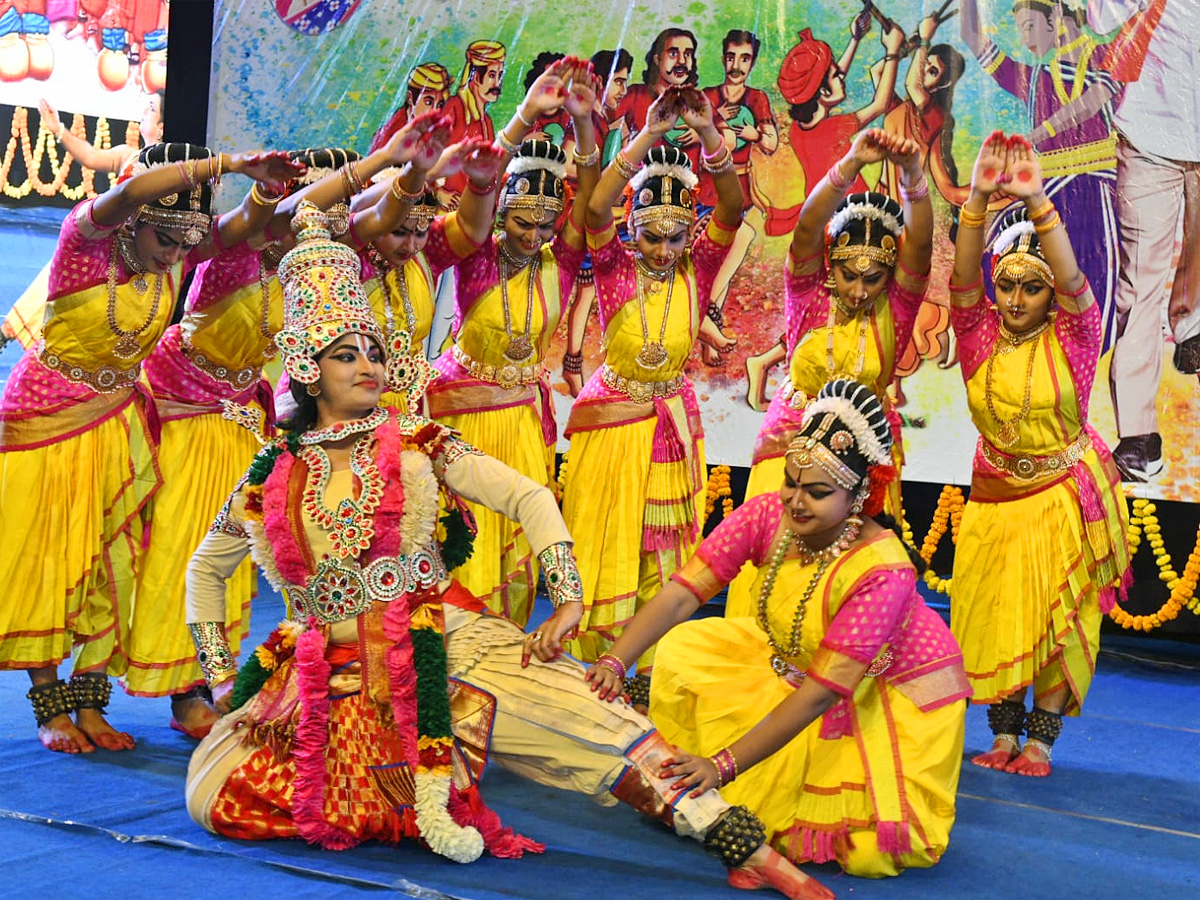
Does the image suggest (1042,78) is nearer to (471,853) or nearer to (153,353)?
(153,353)

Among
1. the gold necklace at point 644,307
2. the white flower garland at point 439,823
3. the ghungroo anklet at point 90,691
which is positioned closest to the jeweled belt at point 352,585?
the white flower garland at point 439,823

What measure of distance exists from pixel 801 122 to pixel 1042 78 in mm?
1042

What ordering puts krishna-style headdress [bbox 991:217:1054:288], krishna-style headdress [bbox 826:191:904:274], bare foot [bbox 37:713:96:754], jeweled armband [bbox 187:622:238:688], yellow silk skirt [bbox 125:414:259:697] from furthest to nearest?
krishna-style headdress [bbox 826:191:904:274]
krishna-style headdress [bbox 991:217:1054:288]
yellow silk skirt [bbox 125:414:259:697]
bare foot [bbox 37:713:96:754]
jeweled armband [bbox 187:622:238:688]

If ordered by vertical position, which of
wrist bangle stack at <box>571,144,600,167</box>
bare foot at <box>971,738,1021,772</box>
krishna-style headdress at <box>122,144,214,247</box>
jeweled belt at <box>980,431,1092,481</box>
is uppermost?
wrist bangle stack at <box>571,144,600,167</box>

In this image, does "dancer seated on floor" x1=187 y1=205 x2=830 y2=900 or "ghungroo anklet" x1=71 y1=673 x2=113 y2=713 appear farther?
"ghungroo anklet" x1=71 y1=673 x2=113 y2=713

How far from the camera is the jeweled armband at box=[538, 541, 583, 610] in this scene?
2.88 metres

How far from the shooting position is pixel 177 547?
3.93 m

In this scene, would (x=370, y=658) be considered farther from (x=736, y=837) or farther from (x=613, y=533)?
(x=613, y=533)

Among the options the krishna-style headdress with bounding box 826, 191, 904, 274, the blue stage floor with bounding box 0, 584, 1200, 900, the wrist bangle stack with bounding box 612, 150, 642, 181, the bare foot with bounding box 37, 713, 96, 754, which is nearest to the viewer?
the blue stage floor with bounding box 0, 584, 1200, 900

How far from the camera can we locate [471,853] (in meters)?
2.87

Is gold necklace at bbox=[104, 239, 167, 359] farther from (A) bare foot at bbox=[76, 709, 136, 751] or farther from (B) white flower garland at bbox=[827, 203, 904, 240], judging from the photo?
(B) white flower garland at bbox=[827, 203, 904, 240]

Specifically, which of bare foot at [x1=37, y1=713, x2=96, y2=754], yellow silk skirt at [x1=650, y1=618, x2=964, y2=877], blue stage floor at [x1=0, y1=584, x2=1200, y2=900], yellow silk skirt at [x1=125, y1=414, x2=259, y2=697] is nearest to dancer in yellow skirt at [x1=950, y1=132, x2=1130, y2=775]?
blue stage floor at [x1=0, y1=584, x2=1200, y2=900]

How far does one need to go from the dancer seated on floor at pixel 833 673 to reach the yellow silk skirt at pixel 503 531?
4.06ft

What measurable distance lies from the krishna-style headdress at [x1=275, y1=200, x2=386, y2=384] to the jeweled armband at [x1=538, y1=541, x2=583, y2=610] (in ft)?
1.95
